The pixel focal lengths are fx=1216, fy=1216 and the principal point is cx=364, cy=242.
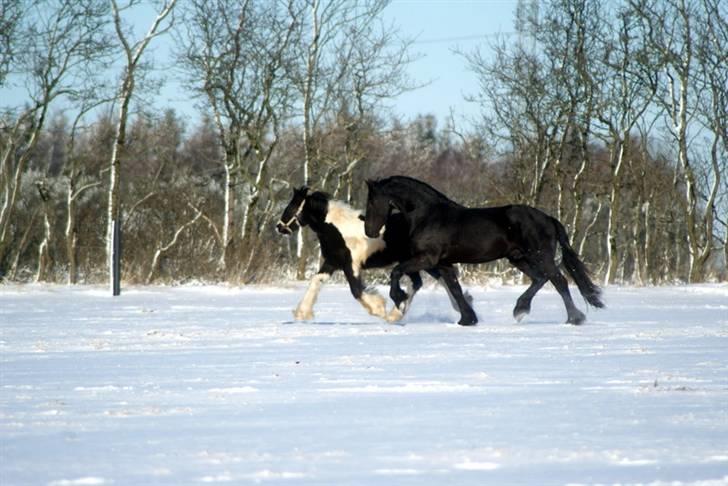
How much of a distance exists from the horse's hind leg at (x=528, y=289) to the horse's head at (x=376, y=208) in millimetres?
1567

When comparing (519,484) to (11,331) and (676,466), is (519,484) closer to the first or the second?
(676,466)

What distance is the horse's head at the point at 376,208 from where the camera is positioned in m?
12.4

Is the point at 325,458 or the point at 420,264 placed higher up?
the point at 420,264

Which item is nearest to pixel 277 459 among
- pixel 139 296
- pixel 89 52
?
pixel 139 296

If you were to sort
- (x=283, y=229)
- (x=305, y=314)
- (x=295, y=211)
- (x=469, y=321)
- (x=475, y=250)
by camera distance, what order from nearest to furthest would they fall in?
1. (x=469, y=321)
2. (x=475, y=250)
3. (x=305, y=314)
4. (x=295, y=211)
5. (x=283, y=229)

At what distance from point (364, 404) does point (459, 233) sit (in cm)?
684

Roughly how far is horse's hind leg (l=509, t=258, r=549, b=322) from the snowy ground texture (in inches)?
23.5

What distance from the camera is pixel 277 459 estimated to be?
165 inches

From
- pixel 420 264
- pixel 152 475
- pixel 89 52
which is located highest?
pixel 89 52

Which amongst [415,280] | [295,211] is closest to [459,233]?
[415,280]

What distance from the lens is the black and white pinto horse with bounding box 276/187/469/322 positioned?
496 inches

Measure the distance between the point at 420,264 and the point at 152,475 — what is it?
8.46 m

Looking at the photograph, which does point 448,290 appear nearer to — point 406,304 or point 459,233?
point 406,304

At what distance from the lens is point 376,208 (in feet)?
40.5
